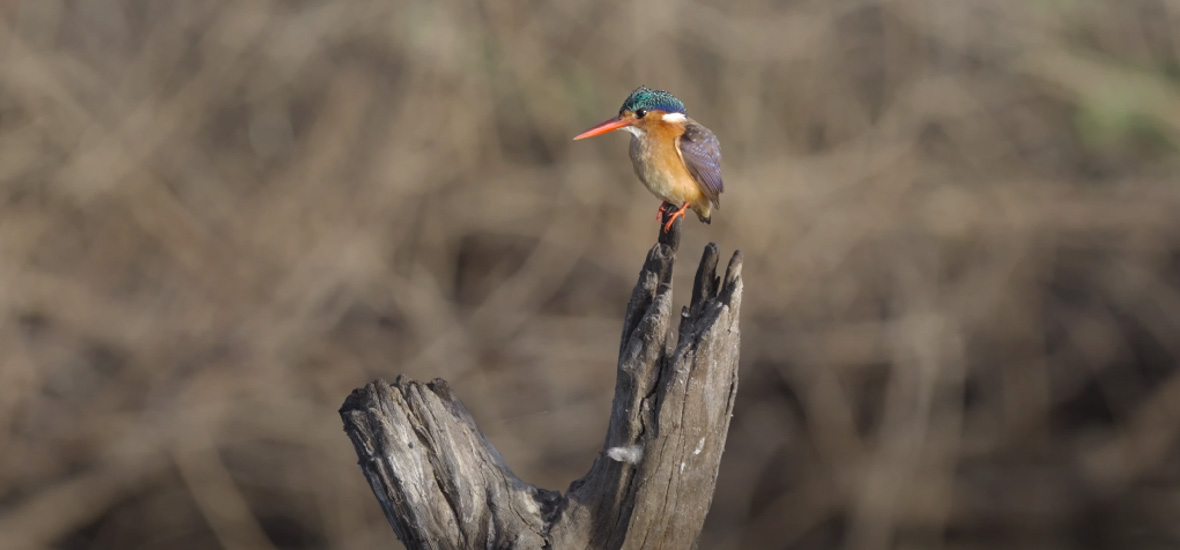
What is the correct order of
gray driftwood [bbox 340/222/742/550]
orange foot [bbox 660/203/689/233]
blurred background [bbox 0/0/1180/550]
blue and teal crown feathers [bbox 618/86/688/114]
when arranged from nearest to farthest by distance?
gray driftwood [bbox 340/222/742/550]
orange foot [bbox 660/203/689/233]
blue and teal crown feathers [bbox 618/86/688/114]
blurred background [bbox 0/0/1180/550]

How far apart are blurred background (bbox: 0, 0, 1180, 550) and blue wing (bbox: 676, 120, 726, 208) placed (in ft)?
12.0

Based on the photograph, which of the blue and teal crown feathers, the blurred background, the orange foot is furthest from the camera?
the blurred background

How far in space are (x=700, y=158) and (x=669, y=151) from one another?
0.07m

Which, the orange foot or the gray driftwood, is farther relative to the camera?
the orange foot

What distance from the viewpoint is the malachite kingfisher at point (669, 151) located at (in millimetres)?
2441

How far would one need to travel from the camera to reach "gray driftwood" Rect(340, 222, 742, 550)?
2.11 m

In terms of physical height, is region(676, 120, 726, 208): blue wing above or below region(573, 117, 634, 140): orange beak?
below

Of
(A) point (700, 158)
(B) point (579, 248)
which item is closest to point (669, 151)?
(A) point (700, 158)

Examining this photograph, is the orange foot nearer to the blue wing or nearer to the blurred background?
the blue wing

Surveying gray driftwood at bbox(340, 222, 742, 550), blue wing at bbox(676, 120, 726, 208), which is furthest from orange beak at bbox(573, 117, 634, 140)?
gray driftwood at bbox(340, 222, 742, 550)

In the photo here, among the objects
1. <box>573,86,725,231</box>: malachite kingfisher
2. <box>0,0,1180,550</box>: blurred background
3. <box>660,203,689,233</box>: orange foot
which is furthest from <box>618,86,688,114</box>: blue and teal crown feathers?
<box>0,0,1180,550</box>: blurred background

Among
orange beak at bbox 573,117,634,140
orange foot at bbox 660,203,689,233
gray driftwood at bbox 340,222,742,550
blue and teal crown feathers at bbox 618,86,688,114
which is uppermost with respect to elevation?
blue and teal crown feathers at bbox 618,86,688,114

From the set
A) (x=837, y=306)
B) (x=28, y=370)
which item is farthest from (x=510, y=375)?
(x=28, y=370)

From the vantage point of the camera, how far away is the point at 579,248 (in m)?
6.30
